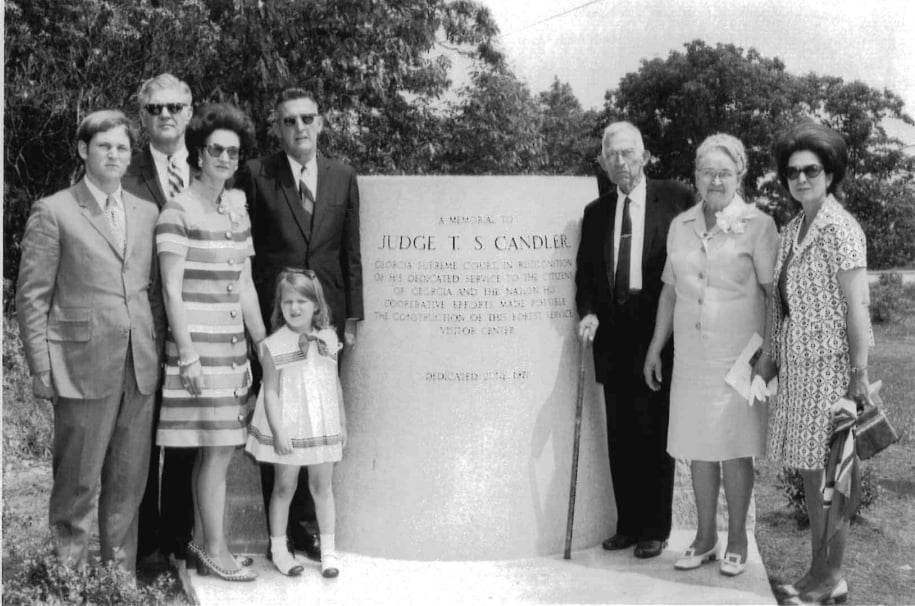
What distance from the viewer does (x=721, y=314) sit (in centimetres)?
434

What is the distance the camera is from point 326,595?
428 centimetres

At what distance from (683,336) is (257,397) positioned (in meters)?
1.89

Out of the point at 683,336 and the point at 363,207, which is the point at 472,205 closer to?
the point at 363,207

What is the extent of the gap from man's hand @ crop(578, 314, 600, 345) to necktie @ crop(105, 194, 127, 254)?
2045mm

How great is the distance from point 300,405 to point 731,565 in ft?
6.64

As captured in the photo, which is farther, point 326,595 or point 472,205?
point 472,205

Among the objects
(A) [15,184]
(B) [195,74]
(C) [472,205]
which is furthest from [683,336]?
(A) [15,184]

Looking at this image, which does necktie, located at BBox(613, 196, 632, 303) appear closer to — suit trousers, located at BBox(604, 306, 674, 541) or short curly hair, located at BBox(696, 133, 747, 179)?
suit trousers, located at BBox(604, 306, 674, 541)

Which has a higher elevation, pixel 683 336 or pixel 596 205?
pixel 596 205

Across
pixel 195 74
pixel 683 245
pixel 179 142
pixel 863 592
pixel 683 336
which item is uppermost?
pixel 195 74

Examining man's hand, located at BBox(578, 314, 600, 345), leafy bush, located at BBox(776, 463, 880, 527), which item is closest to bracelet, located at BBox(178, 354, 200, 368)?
man's hand, located at BBox(578, 314, 600, 345)

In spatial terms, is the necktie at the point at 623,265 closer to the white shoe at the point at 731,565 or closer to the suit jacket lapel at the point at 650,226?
the suit jacket lapel at the point at 650,226

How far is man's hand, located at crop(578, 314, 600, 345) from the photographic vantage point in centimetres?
467

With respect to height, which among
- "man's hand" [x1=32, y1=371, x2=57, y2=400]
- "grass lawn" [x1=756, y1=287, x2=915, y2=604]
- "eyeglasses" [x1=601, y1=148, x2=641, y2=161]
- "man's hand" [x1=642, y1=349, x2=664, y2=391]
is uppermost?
"eyeglasses" [x1=601, y1=148, x2=641, y2=161]
